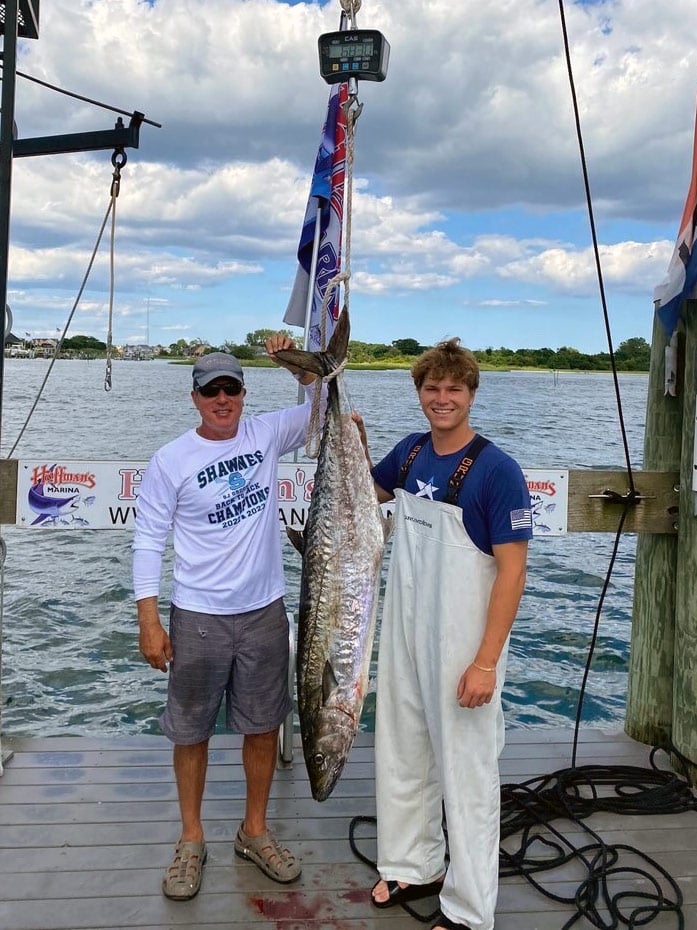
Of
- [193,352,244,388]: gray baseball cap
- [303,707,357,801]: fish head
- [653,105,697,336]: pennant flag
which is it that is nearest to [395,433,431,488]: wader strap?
[193,352,244,388]: gray baseball cap

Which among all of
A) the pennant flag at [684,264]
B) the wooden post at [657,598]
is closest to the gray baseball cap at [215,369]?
the pennant flag at [684,264]

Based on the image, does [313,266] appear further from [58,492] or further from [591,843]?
[591,843]

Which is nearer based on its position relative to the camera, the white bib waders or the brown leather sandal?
the white bib waders

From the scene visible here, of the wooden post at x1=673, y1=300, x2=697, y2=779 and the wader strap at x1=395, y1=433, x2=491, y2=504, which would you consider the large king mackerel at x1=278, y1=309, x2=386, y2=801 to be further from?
the wooden post at x1=673, y1=300, x2=697, y2=779

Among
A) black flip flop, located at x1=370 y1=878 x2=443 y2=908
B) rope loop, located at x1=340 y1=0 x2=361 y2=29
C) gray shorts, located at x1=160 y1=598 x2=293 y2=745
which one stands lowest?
black flip flop, located at x1=370 y1=878 x2=443 y2=908

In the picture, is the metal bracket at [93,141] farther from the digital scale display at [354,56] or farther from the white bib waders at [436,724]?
the white bib waders at [436,724]

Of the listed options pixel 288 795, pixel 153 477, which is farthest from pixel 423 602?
pixel 288 795

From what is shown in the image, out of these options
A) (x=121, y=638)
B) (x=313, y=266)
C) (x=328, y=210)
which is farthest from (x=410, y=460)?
(x=121, y=638)

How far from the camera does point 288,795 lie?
311 cm

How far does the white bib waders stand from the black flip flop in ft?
0.11

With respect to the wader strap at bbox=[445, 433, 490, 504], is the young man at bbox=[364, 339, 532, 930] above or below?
below

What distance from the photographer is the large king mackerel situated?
2.51m

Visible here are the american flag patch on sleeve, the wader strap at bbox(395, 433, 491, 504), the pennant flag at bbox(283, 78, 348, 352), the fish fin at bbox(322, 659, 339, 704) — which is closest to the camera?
the american flag patch on sleeve

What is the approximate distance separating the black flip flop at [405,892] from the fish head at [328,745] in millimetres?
344
